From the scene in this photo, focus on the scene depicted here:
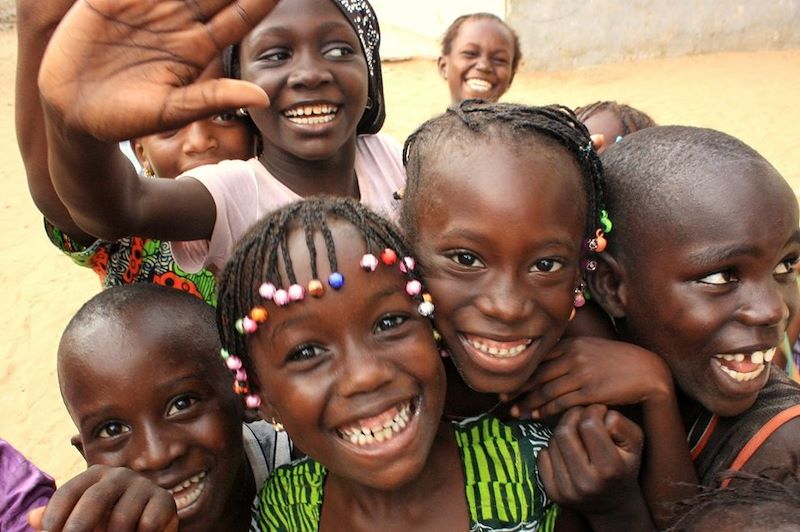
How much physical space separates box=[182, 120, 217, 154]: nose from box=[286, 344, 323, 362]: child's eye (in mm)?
1444

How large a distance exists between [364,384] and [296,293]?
0.74 ft

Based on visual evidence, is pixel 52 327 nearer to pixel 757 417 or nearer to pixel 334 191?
pixel 334 191

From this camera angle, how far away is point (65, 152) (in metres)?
1.47

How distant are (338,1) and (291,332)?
1.27m

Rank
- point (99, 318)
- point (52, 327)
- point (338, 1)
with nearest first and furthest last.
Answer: point (99, 318) → point (338, 1) → point (52, 327)

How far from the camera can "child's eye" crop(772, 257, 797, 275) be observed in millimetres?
1646

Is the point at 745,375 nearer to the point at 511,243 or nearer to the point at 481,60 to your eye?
the point at 511,243

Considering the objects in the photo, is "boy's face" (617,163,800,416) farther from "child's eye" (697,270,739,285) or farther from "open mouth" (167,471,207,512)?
"open mouth" (167,471,207,512)

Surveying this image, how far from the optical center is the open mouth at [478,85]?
474 centimetres

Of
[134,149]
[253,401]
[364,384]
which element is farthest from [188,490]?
[134,149]

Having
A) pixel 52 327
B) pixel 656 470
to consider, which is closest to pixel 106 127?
pixel 656 470

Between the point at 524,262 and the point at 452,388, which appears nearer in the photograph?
the point at 524,262

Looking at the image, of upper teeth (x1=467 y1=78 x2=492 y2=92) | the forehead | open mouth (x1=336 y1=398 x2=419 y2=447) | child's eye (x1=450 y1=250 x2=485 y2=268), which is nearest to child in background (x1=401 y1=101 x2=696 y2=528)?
child's eye (x1=450 y1=250 x2=485 y2=268)

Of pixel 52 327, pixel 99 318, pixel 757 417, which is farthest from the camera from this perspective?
pixel 52 327
